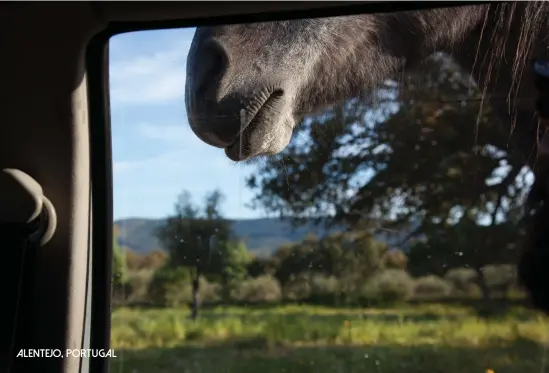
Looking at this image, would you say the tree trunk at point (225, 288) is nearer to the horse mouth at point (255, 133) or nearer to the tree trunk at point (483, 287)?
the horse mouth at point (255, 133)

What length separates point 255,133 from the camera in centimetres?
154

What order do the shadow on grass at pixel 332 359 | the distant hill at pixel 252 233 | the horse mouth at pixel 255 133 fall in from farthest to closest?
1. the horse mouth at pixel 255 133
2. the distant hill at pixel 252 233
3. the shadow on grass at pixel 332 359

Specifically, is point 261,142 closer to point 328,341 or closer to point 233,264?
point 233,264

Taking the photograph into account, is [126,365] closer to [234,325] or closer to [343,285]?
[234,325]

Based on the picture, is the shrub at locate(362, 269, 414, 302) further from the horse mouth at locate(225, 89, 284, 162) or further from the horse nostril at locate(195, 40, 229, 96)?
the horse nostril at locate(195, 40, 229, 96)

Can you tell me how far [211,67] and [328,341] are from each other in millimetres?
682

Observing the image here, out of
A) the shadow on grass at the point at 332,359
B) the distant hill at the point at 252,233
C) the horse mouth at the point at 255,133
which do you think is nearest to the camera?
the shadow on grass at the point at 332,359

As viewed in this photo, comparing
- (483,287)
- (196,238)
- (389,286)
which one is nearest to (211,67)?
(196,238)

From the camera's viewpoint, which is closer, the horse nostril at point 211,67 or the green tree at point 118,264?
the green tree at point 118,264

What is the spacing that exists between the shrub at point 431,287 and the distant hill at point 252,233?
9cm

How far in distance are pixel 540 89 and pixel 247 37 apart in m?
0.61

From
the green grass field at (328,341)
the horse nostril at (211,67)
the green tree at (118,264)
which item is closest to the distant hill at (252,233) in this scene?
the green tree at (118,264)

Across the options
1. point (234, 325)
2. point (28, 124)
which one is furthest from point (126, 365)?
point (28, 124)

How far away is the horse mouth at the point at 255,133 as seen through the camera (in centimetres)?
144
